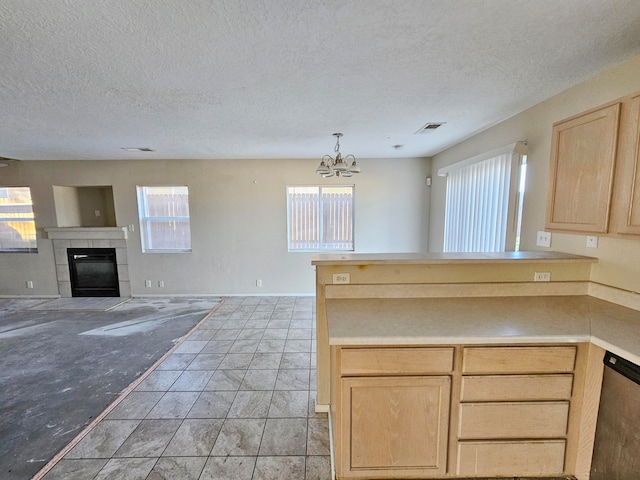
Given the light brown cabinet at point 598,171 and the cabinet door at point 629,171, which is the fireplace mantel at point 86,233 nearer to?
the light brown cabinet at point 598,171

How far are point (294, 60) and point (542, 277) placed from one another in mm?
2200

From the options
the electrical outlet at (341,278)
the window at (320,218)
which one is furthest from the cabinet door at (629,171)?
the window at (320,218)

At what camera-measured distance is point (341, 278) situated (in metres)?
1.87

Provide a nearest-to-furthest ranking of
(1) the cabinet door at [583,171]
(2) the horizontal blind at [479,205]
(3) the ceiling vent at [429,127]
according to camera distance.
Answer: (1) the cabinet door at [583,171] → (2) the horizontal blind at [479,205] → (3) the ceiling vent at [429,127]

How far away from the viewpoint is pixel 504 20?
1.25m

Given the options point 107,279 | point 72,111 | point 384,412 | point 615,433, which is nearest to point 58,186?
point 107,279

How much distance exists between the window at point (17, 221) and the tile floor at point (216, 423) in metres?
4.22

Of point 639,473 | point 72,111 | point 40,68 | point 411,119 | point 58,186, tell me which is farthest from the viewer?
point 58,186

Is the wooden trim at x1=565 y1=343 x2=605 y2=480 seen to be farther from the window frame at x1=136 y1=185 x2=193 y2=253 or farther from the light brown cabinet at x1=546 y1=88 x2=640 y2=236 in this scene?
the window frame at x1=136 y1=185 x2=193 y2=253

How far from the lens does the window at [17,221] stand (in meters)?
4.77

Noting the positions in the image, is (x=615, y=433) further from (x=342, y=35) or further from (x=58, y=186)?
(x=58, y=186)

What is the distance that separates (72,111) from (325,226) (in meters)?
3.53

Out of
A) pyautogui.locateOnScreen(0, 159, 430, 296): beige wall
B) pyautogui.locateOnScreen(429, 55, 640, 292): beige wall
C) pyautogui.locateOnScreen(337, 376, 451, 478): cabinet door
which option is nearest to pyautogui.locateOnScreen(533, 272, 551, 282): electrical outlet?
pyautogui.locateOnScreen(429, 55, 640, 292): beige wall

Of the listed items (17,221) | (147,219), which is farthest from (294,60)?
(17,221)
